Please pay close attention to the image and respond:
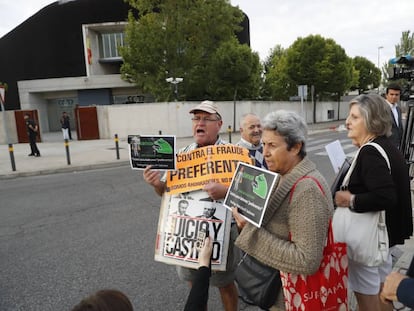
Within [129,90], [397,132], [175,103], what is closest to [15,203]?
[397,132]

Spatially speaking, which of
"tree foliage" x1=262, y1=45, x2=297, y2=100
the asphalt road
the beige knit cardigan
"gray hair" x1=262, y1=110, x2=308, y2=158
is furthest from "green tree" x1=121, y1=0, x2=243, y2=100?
the beige knit cardigan

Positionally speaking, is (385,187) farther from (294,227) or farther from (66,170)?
(66,170)

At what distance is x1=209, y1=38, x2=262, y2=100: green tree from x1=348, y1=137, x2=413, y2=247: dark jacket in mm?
20212

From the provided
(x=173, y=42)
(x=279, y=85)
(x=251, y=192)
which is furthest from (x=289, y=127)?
A: (x=279, y=85)

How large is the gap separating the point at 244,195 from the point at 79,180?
8.26 meters

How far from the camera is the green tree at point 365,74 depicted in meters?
46.2

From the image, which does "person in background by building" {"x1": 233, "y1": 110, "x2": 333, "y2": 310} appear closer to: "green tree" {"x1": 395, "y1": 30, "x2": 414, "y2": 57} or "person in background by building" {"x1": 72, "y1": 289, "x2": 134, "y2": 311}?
"person in background by building" {"x1": 72, "y1": 289, "x2": 134, "y2": 311}

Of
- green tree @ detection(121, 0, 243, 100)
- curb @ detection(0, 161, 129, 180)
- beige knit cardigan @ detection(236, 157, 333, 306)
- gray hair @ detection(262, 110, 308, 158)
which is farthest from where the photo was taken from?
green tree @ detection(121, 0, 243, 100)

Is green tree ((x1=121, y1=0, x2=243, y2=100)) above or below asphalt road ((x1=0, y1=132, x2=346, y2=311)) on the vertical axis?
above

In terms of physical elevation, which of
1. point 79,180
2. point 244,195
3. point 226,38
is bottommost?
point 79,180

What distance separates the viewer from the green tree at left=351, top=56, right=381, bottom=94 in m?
46.2

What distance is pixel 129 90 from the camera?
34.6 metres

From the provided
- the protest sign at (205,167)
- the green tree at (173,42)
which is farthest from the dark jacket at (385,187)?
the green tree at (173,42)

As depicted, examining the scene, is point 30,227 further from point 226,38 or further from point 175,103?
point 226,38
